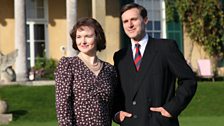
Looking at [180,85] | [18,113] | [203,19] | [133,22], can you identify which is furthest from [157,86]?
[203,19]

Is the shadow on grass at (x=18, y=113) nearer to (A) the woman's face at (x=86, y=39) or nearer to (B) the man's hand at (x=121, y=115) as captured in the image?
(B) the man's hand at (x=121, y=115)

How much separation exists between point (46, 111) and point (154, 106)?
9619mm

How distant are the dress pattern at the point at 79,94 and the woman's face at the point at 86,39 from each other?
83 mm

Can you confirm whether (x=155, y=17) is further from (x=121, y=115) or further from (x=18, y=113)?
(x=121, y=115)

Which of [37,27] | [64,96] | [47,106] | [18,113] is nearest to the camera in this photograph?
[64,96]

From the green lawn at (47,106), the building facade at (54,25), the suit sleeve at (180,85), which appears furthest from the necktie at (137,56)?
the building facade at (54,25)

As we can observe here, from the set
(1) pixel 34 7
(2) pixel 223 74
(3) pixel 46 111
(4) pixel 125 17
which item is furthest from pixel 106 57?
(4) pixel 125 17

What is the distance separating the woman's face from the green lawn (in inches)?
304

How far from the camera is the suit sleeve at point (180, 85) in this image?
154 inches

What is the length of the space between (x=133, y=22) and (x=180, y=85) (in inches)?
20.2

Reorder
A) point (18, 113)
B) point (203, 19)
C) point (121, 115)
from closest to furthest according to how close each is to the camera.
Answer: point (121, 115), point (18, 113), point (203, 19)

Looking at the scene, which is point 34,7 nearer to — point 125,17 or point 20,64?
point 20,64

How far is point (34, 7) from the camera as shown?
20453 mm

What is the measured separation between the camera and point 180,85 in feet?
13.0
